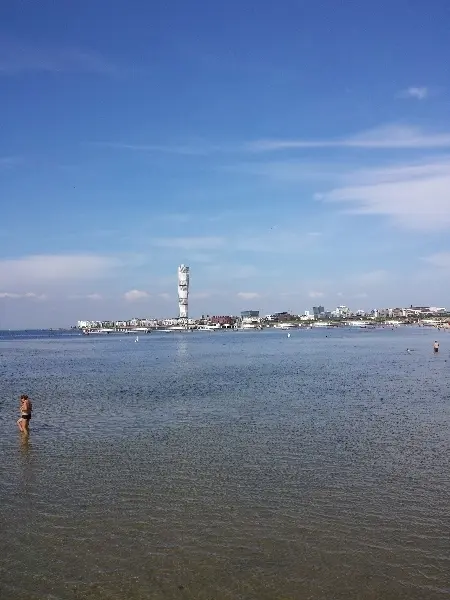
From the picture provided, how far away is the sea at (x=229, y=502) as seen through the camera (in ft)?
36.1

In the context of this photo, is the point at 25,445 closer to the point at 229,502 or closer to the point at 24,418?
the point at 24,418

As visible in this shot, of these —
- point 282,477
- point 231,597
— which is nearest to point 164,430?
point 282,477

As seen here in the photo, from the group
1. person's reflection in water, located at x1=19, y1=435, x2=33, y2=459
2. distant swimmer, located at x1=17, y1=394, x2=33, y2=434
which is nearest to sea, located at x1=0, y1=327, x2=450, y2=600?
person's reflection in water, located at x1=19, y1=435, x2=33, y2=459

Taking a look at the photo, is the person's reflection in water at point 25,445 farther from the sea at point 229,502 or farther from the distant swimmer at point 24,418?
the distant swimmer at point 24,418

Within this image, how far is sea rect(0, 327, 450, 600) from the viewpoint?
433 inches

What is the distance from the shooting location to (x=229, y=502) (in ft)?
50.5

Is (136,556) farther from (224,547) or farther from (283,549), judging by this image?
(283,549)

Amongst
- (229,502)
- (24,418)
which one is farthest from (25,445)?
(229,502)

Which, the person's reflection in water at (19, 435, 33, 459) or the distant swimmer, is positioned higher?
the distant swimmer

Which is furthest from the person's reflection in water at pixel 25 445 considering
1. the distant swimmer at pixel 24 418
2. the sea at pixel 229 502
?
the distant swimmer at pixel 24 418

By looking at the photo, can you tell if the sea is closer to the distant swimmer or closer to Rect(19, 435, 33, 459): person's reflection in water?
Rect(19, 435, 33, 459): person's reflection in water

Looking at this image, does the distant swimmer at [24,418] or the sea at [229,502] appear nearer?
the sea at [229,502]

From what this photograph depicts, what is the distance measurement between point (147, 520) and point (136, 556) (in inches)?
83.4

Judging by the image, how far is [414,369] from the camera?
178ft
